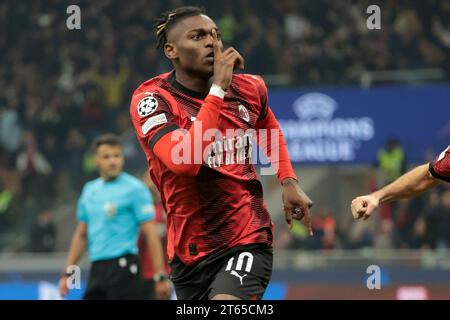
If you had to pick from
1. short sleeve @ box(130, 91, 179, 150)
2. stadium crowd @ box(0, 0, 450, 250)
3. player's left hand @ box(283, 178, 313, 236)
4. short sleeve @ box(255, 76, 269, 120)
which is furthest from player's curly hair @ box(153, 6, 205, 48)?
stadium crowd @ box(0, 0, 450, 250)

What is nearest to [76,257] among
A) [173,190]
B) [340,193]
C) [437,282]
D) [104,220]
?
[104,220]

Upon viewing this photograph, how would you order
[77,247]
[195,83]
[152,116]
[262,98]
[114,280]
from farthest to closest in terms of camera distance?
[77,247] < [114,280] < [262,98] < [195,83] < [152,116]

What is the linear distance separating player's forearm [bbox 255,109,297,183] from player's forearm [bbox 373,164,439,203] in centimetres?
69

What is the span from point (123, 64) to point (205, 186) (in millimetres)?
12419

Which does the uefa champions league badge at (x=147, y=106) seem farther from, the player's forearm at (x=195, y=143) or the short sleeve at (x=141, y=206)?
the short sleeve at (x=141, y=206)

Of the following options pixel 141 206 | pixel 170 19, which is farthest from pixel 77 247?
pixel 170 19

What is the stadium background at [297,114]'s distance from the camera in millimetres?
14703

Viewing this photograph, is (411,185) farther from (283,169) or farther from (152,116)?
(152,116)

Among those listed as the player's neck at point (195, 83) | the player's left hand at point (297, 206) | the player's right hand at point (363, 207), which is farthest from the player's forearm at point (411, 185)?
the player's neck at point (195, 83)

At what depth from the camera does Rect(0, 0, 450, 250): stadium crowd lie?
16.4 meters

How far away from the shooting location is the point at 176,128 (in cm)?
562

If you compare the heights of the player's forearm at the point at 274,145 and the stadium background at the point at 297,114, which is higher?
the stadium background at the point at 297,114

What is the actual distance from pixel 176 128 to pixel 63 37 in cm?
1358

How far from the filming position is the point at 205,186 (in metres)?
5.76
